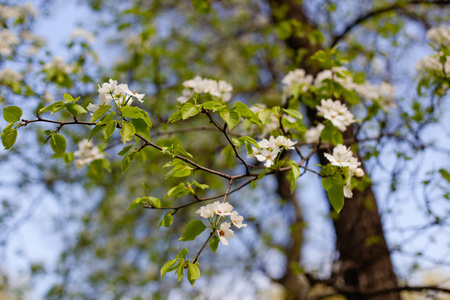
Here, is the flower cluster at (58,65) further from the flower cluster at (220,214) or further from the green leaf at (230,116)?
the flower cluster at (220,214)

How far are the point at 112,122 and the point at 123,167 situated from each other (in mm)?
244

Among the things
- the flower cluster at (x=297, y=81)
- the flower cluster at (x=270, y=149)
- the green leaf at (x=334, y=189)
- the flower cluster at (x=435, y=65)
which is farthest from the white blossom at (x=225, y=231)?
the flower cluster at (x=435, y=65)

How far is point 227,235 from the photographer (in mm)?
1274

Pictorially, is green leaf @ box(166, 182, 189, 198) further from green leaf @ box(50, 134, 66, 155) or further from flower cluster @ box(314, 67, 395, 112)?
flower cluster @ box(314, 67, 395, 112)

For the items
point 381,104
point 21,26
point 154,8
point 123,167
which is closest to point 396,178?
point 381,104

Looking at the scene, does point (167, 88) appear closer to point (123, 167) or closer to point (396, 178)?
point (396, 178)

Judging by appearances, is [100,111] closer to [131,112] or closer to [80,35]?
[131,112]

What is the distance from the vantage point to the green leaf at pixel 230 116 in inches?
51.7

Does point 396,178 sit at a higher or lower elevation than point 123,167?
lower

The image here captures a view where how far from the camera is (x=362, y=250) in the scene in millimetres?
2859

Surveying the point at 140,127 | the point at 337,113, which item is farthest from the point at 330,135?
the point at 140,127

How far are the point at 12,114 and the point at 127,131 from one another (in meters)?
0.41

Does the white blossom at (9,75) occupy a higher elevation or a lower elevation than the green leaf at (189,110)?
lower

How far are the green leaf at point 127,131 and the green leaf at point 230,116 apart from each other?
329mm
